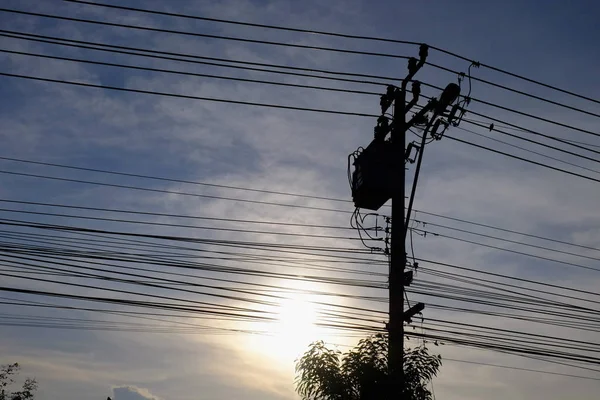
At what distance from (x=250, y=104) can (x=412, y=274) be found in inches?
204

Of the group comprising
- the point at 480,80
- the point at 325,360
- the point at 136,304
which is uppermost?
the point at 480,80

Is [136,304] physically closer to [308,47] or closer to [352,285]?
[352,285]

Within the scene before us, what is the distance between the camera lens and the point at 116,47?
13.0 meters

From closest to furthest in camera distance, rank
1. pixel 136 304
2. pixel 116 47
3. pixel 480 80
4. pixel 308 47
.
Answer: pixel 116 47 → pixel 308 47 → pixel 480 80 → pixel 136 304

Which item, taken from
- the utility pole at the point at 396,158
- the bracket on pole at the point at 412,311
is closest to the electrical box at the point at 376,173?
the utility pole at the point at 396,158

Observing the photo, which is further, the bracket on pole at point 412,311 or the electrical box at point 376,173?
the electrical box at point 376,173

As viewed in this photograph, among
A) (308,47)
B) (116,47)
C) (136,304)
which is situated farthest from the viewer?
(136,304)

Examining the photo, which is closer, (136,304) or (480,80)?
(480,80)

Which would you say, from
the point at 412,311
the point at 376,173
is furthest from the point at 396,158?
the point at 412,311

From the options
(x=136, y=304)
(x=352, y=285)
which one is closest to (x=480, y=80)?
(x=352, y=285)

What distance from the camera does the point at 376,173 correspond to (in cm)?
1625

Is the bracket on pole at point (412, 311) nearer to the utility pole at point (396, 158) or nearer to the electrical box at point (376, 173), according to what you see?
the utility pole at point (396, 158)

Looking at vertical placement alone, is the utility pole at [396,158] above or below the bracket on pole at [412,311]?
above

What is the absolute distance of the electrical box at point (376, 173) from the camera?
16.2 metres
